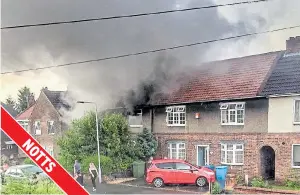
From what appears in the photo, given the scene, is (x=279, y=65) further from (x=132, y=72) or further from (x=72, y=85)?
(x=72, y=85)

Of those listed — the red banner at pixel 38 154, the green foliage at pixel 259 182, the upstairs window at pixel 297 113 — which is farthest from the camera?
the green foliage at pixel 259 182

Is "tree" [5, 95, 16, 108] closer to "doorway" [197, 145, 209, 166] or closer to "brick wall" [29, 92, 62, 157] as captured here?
"brick wall" [29, 92, 62, 157]

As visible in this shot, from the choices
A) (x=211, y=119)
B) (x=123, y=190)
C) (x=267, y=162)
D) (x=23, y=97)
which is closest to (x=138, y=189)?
(x=123, y=190)

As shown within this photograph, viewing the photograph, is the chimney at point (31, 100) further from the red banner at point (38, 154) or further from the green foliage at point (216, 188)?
the green foliage at point (216, 188)

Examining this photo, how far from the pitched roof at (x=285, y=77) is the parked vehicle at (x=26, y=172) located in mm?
1731

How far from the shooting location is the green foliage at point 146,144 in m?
3.19

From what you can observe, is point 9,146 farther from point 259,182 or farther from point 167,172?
point 259,182

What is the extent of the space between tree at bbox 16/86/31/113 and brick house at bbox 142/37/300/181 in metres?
0.88

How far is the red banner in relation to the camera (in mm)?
2729

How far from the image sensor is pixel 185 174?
10.2 feet

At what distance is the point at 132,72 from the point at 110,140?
1.78 feet

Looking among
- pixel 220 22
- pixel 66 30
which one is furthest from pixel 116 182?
pixel 220 22

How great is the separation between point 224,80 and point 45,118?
132 centimetres

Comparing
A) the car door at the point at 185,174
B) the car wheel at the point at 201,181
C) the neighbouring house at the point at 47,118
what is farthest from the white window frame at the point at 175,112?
the neighbouring house at the point at 47,118
